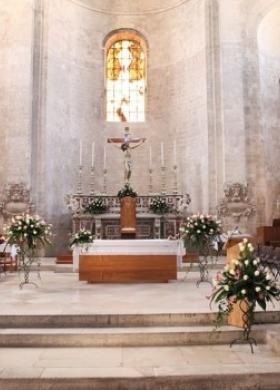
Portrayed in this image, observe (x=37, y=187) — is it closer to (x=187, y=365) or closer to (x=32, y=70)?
(x=32, y=70)

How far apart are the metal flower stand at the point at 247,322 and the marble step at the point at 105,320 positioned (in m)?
0.54

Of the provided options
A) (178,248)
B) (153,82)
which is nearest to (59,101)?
(153,82)

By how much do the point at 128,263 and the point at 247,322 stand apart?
15.7 ft

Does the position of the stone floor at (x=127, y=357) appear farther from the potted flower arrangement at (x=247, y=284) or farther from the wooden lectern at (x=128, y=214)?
the wooden lectern at (x=128, y=214)

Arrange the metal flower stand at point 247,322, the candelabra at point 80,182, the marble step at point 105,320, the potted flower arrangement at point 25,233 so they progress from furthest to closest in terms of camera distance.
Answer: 1. the candelabra at point 80,182
2. the potted flower arrangement at point 25,233
3. the marble step at point 105,320
4. the metal flower stand at point 247,322

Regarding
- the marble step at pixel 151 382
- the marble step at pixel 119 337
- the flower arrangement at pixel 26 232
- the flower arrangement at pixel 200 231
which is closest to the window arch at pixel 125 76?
the flower arrangement at pixel 200 231

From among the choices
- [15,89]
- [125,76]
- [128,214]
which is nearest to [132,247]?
[128,214]

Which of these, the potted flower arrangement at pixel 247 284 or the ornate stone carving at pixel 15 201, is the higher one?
the ornate stone carving at pixel 15 201

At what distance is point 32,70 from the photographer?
16.4 metres

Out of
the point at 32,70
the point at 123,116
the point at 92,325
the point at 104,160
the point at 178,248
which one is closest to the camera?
the point at 92,325

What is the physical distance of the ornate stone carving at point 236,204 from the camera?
15.6 metres

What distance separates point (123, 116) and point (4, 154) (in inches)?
227

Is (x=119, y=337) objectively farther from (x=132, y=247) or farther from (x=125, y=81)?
(x=125, y=81)

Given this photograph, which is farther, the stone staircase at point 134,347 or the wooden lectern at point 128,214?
the wooden lectern at point 128,214
